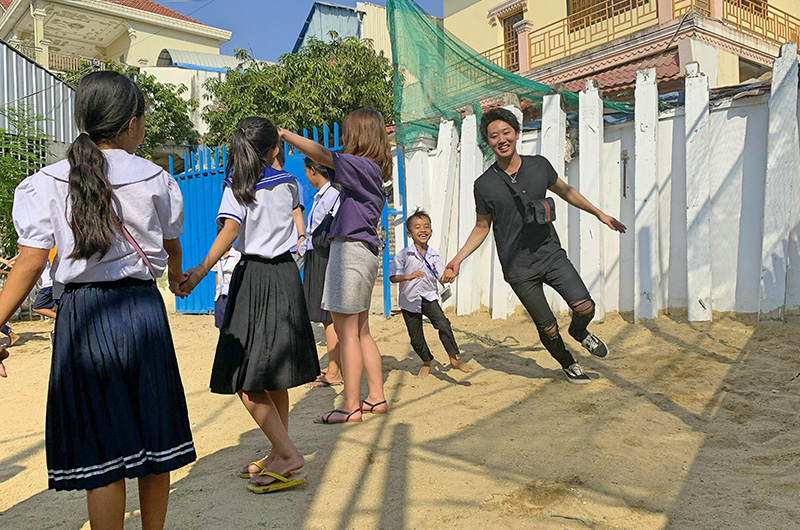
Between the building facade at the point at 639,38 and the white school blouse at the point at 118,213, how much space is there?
9295mm

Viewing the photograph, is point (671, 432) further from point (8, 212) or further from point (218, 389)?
point (8, 212)

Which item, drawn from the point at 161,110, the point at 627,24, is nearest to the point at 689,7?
the point at 627,24

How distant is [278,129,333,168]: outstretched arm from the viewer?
107 inches

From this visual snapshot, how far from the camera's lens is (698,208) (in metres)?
5.39

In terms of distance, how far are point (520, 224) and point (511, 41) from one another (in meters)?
14.2

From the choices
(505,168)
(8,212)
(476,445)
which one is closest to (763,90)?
(505,168)

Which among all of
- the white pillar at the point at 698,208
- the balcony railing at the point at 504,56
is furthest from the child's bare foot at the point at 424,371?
the balcony railing at the point at 504,56

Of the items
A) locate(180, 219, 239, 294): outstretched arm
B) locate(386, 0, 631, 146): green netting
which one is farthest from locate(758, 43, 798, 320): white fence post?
locate(180, 219, 239, 294): outstretched arm

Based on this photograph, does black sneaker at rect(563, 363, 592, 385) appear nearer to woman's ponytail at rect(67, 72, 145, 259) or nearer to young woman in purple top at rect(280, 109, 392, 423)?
young woman in purple top at rect(280, 109, 392, 423)

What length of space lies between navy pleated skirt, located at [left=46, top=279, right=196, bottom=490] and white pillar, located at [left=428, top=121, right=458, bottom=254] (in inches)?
204

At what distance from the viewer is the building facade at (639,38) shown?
11.5 meters

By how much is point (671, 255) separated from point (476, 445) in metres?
3.47

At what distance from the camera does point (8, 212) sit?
26.9ft

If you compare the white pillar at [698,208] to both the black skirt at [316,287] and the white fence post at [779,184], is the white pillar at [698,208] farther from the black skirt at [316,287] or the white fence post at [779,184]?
the black skirt at [316,287]
